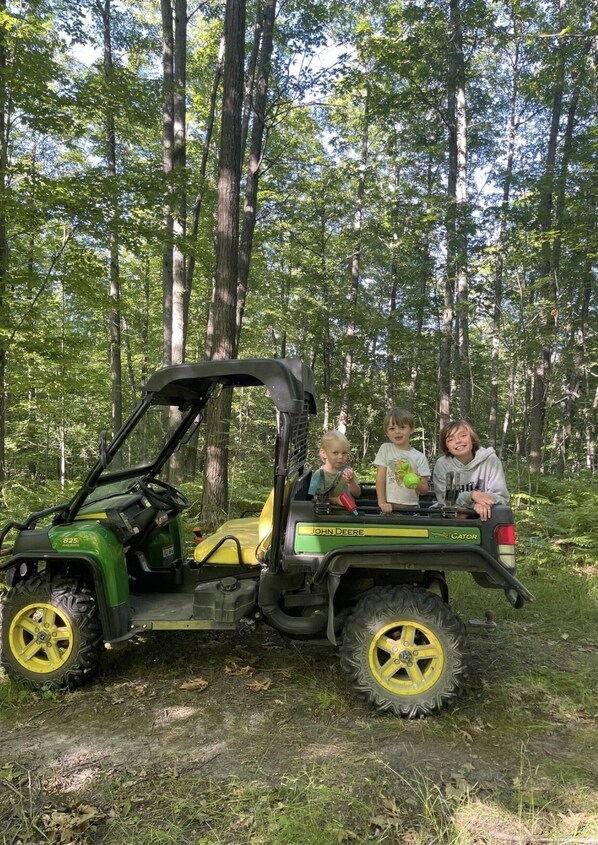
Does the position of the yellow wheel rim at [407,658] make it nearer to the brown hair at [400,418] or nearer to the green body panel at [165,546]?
the brown hair at [400,418]

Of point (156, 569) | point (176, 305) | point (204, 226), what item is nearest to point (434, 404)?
point (204, 226)

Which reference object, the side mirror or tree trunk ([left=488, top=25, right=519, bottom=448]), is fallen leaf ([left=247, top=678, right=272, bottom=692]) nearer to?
the side mirror

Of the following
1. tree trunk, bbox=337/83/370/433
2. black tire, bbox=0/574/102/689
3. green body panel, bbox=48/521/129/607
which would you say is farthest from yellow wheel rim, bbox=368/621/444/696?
tree trunk, bbox=337/83/370/433

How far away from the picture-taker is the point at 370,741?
2.78 meters

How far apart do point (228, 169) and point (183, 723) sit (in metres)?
6.34

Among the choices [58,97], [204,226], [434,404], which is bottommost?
[434,404]

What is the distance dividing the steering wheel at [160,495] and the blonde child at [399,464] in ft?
5.25

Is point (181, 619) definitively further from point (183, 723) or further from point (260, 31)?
point (260, 31)

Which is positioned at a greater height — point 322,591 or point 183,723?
point 322,591

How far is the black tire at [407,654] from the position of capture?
3.00 m

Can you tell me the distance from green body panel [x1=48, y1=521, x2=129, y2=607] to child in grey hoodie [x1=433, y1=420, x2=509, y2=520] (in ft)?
7.26

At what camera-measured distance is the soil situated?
2.53 metres

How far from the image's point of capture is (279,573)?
326 cm

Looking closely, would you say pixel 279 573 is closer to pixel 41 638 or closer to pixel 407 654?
pixel 407 654
